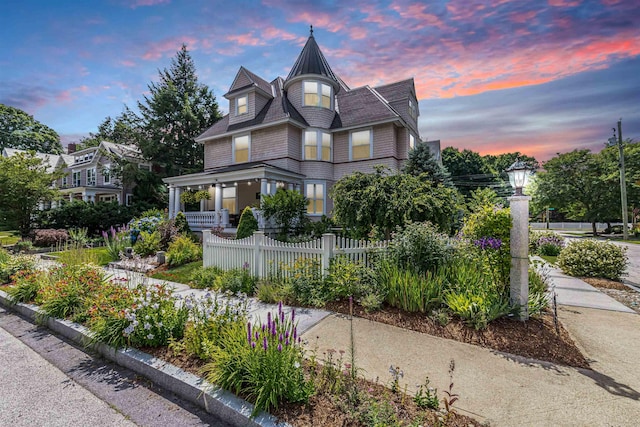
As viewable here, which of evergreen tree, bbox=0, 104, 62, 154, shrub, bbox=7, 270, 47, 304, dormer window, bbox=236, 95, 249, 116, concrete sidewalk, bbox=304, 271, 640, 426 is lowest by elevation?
concrete sidewalk, bbox=304, 271, 640, 426

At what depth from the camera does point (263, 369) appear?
246 cm

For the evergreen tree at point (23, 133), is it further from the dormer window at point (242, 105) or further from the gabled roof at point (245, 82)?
the dormer window at point (242, 105)

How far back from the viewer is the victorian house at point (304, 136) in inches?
586

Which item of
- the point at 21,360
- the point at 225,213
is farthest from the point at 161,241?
the point at 21,360

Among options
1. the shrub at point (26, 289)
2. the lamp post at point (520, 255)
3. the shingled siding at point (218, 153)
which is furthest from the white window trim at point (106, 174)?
the lamp post at point (520, 255)

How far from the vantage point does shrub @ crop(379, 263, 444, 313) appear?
454 centimetres

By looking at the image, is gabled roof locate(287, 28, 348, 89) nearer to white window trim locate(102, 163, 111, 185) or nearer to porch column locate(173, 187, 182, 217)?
porch column locate(173, 187, 182, 217)

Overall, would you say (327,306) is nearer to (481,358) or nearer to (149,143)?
(481,358)

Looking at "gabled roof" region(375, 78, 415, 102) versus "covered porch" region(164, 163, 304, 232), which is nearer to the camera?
"covered porch" region(164, 163, 304, 232)

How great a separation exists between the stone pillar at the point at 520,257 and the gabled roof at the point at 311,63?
1469 cm

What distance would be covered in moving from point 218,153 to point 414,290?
16.9m

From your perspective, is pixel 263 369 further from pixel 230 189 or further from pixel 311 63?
pixel 311 63

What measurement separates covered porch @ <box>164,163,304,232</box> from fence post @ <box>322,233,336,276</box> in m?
6.99

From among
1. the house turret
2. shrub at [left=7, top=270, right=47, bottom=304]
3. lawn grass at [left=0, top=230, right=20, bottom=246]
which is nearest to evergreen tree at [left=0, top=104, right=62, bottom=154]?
lawn grass at [left=0, top=230, right=20, bottom=246]
